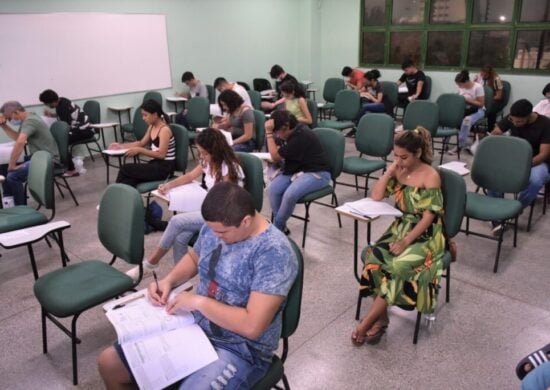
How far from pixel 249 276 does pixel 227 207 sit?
0.27 metres

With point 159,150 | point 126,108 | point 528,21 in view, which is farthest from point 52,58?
point 528,21

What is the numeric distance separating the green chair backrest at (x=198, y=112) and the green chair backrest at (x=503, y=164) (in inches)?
148

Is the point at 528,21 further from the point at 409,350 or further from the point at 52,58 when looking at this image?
the point at 52,58

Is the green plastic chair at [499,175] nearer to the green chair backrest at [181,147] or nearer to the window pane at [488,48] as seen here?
the green chair backrest at [181,147]

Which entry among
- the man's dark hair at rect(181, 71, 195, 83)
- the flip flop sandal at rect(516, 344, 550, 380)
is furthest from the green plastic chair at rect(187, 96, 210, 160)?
the flip flop sandal at rect(516, 344, 550, 380)

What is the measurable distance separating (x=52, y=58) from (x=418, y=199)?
572cm

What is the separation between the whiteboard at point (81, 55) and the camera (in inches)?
228

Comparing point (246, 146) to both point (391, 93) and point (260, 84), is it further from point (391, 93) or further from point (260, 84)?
point (260, 84)

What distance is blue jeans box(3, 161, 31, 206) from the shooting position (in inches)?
168

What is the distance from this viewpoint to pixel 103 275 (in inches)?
91.8

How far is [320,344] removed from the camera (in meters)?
2.49

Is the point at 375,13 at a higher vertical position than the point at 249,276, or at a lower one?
higher

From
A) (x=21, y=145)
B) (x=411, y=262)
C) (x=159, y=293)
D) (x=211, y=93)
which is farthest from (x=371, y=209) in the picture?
(x=211, y=93)

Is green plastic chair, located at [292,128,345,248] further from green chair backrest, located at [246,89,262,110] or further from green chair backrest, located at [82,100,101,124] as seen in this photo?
green chair backrest, located at [82,100,101,124]
